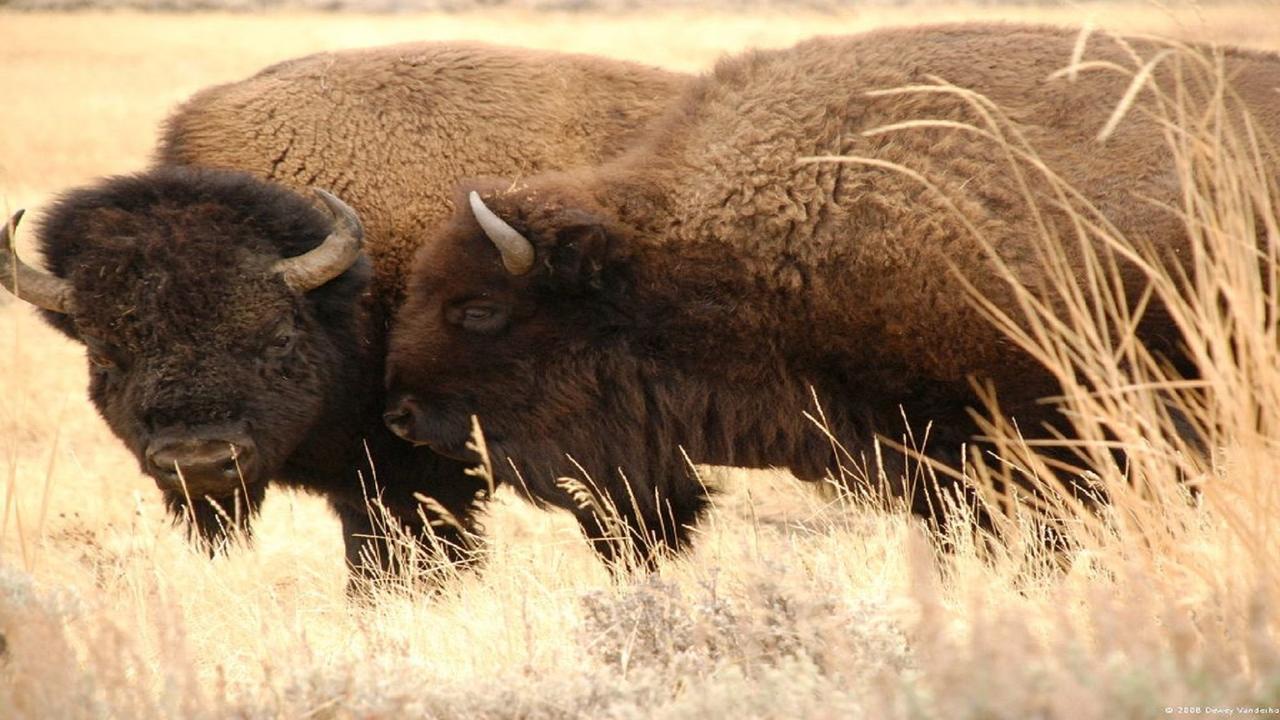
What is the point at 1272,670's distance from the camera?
2.42 metres

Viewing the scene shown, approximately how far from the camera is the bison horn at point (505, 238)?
5242 mm

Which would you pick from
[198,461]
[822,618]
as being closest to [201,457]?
[198,461]

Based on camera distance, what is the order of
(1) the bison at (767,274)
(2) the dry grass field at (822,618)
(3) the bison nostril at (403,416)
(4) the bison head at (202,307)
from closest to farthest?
1. (2) the dry grass field at (822,618)
2. (1) the bison at (767,274)
3. (4) the bison head at (202,307)
4. (3) the bison nostril at (403,416)

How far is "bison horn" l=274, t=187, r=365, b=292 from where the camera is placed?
18.5 feet

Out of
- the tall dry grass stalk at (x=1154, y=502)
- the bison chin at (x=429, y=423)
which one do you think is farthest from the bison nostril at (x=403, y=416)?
the tall dry grass stalk at (x=1154, y=502)

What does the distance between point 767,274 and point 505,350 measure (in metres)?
1.03

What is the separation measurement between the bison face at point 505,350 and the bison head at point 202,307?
1.62ft

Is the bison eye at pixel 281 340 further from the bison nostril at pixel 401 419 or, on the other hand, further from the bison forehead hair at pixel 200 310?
the bison nostril at pixel 401 419

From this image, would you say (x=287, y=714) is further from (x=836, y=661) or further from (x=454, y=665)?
(x=836, y=661)

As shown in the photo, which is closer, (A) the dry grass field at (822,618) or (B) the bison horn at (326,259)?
(A) the dry grass field at (822,618)

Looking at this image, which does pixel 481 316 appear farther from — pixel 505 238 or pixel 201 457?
pixel 201 457

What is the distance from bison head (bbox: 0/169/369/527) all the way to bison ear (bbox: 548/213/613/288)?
88cm

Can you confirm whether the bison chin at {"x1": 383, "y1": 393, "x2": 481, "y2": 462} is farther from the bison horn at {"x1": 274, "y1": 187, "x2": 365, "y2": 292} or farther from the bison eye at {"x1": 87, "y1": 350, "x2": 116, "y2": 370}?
the bison eye at {"x1": 87, "y1": 350, "x2": 116, "y2": 370}
